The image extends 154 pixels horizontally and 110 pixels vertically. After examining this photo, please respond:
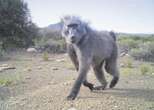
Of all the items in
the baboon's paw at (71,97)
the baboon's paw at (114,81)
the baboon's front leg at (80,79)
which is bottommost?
the baboon's paw at (114,81)

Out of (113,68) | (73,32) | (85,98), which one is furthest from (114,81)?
(73,32)

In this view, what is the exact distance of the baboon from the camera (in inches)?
242

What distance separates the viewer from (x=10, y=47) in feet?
65.9

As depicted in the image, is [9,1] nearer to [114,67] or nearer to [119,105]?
[114,67]

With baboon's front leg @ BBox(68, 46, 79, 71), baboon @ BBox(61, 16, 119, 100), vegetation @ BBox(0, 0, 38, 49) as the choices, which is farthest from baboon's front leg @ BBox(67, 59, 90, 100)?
vegetation @ BBox(0, 0, 38, 49)

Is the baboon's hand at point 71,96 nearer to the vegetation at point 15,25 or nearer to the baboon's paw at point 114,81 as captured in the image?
the baboon's paw at point 114,81

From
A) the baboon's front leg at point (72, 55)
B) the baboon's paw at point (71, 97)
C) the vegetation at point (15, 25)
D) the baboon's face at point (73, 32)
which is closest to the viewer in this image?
the baboon's face at point (73, 32)

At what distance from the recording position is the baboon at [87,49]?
614cm

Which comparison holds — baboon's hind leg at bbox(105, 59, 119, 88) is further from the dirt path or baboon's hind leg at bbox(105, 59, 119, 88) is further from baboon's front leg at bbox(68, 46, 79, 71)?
baboon's front leg at bbox(68, 46, 79, 71)

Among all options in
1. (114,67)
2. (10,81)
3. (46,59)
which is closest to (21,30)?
(46,59)

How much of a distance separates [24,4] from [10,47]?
3.34m

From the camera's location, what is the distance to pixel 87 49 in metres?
6.36

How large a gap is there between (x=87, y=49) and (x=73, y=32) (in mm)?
519

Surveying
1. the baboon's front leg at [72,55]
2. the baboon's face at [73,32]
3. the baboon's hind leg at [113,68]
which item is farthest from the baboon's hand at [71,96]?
the baboon's hind leg at [113,68]
